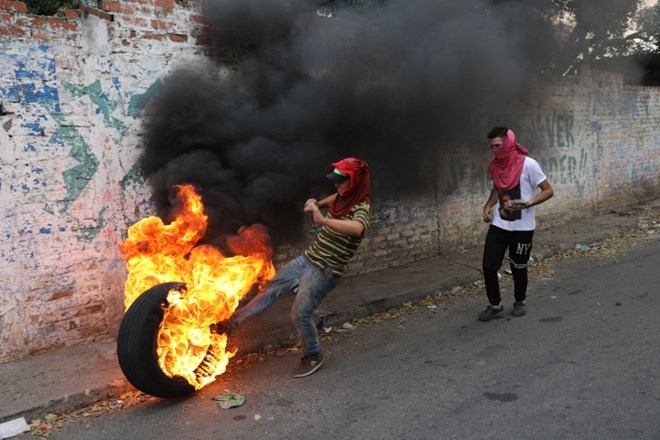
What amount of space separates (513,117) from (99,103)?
646 cm

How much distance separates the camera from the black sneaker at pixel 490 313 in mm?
5198

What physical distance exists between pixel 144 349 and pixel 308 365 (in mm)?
1349

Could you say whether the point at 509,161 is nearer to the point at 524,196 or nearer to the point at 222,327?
the point at 524,196

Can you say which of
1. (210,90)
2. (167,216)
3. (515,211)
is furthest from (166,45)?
(515,211)

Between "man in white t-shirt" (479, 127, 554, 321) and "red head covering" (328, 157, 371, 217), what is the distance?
5.44 feet

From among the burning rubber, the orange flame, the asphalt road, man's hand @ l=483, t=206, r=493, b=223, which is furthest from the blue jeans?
man's hand @ l=483, t=206, r=493, b=223

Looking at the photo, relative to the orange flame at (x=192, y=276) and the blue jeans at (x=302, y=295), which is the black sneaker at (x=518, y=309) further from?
the orange flame at (x=192, y=276)

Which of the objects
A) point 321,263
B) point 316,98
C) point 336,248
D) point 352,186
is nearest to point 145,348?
point 321,263

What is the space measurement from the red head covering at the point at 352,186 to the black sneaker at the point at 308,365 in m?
1.19

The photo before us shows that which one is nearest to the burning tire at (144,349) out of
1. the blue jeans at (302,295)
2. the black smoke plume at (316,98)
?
the blue jeans at (302,295)

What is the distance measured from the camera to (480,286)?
6.61m

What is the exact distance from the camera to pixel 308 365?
4195 mm

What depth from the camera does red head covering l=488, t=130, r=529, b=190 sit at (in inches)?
197

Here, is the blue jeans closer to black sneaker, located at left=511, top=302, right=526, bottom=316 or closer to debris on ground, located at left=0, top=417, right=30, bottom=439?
debris on ground, located at left=0, top=417, right=30, bottom=439
